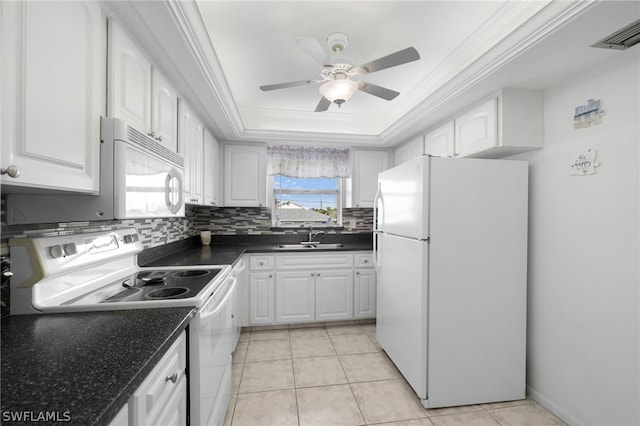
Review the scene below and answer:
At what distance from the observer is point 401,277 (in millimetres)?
2164

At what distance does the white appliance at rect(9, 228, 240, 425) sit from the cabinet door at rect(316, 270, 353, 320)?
4.79ft

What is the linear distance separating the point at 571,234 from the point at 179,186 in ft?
7.91

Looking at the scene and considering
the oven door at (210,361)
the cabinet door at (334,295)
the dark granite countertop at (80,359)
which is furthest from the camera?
the cabinet door at (334,295)

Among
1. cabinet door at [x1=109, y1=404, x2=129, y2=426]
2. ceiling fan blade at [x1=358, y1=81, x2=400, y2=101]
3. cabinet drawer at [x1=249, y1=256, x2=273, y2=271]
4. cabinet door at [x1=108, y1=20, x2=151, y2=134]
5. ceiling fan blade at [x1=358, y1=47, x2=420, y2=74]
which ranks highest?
ceiling fan blade at [x1=358, y1=47, x2=420, y2=74]

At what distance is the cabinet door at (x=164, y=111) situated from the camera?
1.60 m

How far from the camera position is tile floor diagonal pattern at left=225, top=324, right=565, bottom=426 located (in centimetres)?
178

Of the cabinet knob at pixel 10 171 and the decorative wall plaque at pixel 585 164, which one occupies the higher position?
the decorative wall plaque at pixel 585 164

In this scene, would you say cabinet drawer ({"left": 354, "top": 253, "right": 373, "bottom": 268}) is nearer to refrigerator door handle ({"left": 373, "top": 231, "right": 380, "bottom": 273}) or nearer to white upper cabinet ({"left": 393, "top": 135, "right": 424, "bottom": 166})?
refrigerator door handle ({"left": 373, "top": 231, "right": 380, "bottom": 273})

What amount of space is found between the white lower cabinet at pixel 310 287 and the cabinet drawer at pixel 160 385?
1912 millimetres

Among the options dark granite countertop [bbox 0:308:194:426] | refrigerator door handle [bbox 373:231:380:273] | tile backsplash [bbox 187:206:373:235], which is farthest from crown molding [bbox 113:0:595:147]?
dark granite countertop [bbox 0:308:194:426]

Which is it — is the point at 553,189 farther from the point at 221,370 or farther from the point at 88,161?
the point at 88,161

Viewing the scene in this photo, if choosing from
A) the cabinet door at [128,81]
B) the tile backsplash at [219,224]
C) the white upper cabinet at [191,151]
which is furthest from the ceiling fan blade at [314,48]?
the tile backsplash at [219,224]

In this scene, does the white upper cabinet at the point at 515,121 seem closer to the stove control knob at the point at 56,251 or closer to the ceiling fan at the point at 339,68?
the ceiling fan at the point at 339,68

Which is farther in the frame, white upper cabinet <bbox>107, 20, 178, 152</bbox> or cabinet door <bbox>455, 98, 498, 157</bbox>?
cabinet door <bbox>455, 98, 498, 157</bbox>
